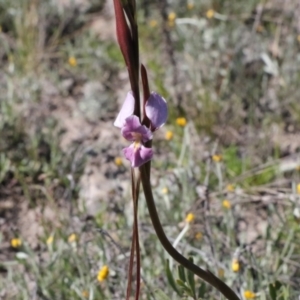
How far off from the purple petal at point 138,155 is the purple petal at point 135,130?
25 mm

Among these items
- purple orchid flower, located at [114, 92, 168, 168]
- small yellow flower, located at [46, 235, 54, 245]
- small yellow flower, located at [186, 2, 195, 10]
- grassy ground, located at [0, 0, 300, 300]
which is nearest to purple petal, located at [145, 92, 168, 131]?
purple orchid flower, located at [114, 92, 168, 168]

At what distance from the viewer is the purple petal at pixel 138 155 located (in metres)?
1.04

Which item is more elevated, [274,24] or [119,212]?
[274,24]

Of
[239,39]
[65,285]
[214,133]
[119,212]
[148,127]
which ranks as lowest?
[65,285]

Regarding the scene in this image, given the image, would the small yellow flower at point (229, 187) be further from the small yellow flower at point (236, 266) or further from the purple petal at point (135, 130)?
the purple petal at point (135, 130)

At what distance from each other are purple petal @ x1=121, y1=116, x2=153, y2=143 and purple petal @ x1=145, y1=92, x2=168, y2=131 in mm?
24

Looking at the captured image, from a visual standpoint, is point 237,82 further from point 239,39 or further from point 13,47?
point 13,47

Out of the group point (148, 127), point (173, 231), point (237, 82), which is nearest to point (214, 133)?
point (237, 82)

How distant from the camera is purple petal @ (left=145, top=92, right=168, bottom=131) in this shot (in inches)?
42.7

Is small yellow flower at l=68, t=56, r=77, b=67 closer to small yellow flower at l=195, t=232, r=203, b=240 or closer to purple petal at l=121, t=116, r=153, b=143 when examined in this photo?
small yellow flower at l=195, t=232, r=203, b=240

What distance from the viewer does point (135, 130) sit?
3.53 ft

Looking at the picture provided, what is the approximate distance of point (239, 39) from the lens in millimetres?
3166

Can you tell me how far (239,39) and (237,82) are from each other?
1.00ft

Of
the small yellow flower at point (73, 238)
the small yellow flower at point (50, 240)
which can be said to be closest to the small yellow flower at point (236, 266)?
the small yellow flower at point (73, 238)
